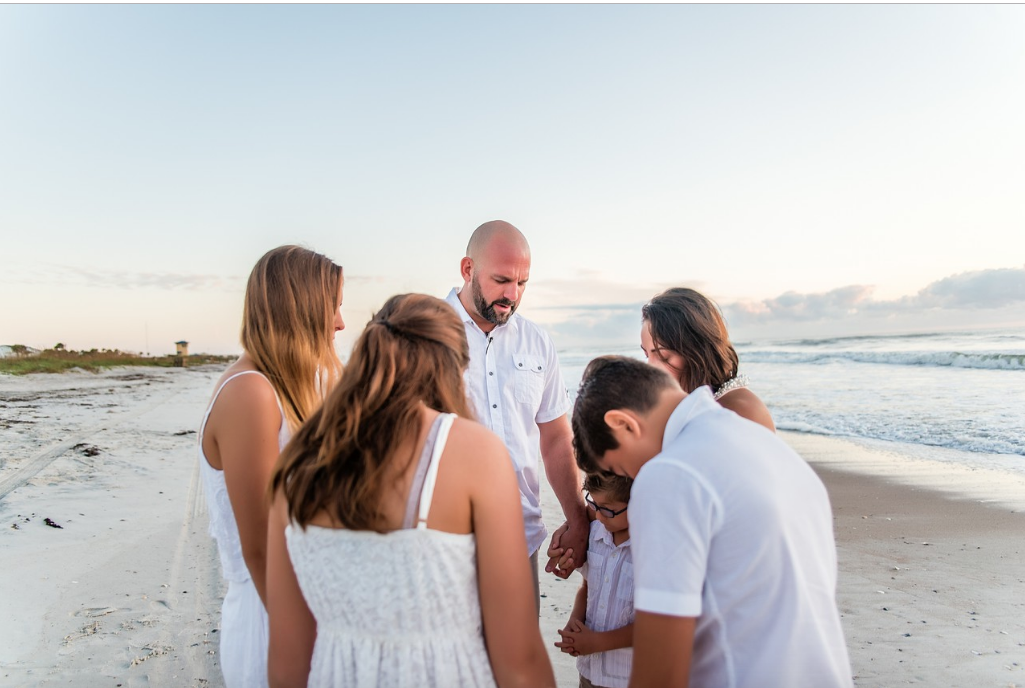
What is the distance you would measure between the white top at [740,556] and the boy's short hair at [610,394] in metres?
0.25

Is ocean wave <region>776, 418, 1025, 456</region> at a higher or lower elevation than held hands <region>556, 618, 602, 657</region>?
lower

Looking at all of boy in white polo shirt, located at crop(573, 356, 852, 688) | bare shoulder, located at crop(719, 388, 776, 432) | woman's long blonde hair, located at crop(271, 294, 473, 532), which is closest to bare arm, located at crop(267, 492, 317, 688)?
woman's long blonde hair, located at crop(271, 294, 473, 532)

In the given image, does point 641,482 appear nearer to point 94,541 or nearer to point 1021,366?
point 94,541

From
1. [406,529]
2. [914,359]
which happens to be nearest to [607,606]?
[406,529]

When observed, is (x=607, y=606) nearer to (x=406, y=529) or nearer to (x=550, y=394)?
(x=550, y=394)

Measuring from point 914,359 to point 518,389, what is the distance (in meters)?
25.5

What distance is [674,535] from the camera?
142cm

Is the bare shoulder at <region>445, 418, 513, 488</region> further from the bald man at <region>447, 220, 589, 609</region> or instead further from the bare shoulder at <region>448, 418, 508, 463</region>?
the bald man at <region>447, 220, 589, 609</region>

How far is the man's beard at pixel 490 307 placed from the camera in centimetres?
346

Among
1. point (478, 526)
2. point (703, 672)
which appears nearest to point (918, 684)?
point (703, 672)

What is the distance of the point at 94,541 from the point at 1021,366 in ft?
79.9

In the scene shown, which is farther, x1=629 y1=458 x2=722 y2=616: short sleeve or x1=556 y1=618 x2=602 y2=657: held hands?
x1=556 y1=618 x2=602 y2=657: held hands

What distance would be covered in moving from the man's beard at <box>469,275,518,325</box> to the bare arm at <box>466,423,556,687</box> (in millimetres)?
1935

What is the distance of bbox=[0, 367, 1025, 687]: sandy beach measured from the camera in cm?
417
